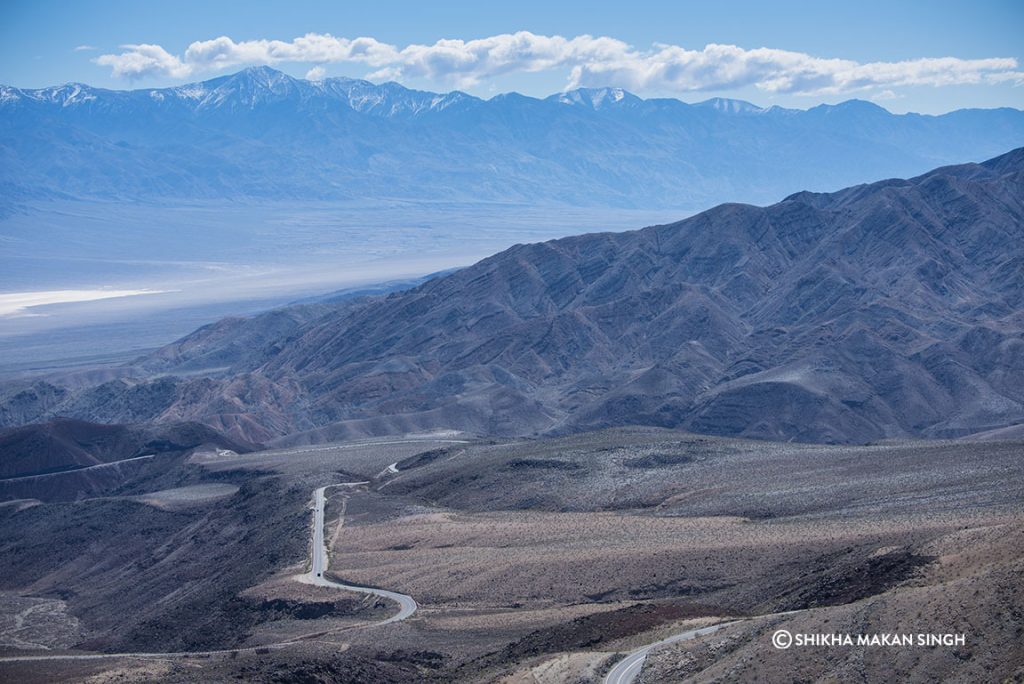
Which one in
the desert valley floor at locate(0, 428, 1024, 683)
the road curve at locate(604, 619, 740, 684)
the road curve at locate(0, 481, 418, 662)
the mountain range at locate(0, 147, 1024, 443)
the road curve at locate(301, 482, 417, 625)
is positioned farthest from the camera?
the mountain range at locate(0, 147, 1024, 443)

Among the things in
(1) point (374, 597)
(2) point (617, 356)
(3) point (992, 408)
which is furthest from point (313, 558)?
(2) point (617, 356)

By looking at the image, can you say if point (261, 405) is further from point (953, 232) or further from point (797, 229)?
point (953, 232)

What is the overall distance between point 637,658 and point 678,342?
4065 inches

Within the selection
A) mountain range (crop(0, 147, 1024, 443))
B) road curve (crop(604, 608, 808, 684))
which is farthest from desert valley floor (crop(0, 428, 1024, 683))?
mountain range (crop(0, 147, 1024, 443))

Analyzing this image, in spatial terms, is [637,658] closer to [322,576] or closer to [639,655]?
[639,655]

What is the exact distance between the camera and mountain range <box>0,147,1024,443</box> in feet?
369

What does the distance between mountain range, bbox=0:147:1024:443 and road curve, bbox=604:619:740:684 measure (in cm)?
7228

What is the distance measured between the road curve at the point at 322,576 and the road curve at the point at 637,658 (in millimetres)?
14622

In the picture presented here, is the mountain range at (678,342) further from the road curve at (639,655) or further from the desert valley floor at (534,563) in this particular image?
the road curve at (639,655)

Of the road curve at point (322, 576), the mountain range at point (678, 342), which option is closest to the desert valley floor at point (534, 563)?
the road curve at point (322, 576)

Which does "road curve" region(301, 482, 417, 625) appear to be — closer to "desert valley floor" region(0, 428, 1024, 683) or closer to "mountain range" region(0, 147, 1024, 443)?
"desert valley floor" region(0, 428, 1024, 683)

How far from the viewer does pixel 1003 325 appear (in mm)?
124125

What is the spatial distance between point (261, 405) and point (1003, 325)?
236 feet

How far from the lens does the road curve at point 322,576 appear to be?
48.4 meters
